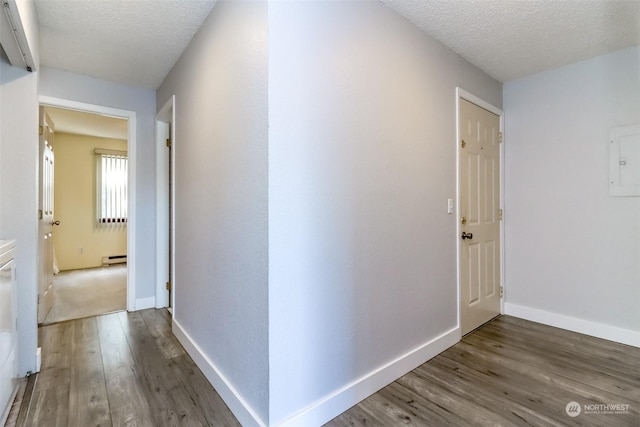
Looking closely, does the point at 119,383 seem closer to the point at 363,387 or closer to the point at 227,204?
the point at 227,204

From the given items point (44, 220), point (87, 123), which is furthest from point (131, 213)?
point (87, 123)

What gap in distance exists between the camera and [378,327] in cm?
180

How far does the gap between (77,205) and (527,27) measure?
687cm

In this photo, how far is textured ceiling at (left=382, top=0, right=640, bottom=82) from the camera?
1.88 m

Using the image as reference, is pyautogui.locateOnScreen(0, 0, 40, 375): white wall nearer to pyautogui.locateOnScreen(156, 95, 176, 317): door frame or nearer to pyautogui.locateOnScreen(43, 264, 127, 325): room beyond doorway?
pyautogui.locateOnScreen(43, 264, 127, 325): room beyond doorway

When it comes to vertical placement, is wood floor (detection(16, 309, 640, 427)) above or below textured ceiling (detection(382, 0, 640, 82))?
below

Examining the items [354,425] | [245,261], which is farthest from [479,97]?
[354,425]

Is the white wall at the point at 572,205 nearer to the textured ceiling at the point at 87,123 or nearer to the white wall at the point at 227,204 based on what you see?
the white wall at the point at 227,204

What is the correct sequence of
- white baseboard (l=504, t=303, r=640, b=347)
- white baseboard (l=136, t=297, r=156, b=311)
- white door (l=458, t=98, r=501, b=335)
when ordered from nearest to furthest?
white baseboard (l=504, t=303, r=640, b=347) → white door (l=458, t=98, r=501, b=335) → white baseboard (l=136, t=297, r=156, b=311)

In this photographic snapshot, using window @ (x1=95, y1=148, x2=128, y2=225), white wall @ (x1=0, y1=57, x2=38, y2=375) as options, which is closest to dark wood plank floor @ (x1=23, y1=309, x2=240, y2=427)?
white wall @ (x1=0, y1=57, x2=38, y2=375)

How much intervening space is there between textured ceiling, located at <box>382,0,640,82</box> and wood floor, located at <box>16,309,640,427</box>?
2425mm

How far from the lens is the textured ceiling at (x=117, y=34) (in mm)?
1861

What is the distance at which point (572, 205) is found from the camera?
267 cm

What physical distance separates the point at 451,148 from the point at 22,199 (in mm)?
3120
